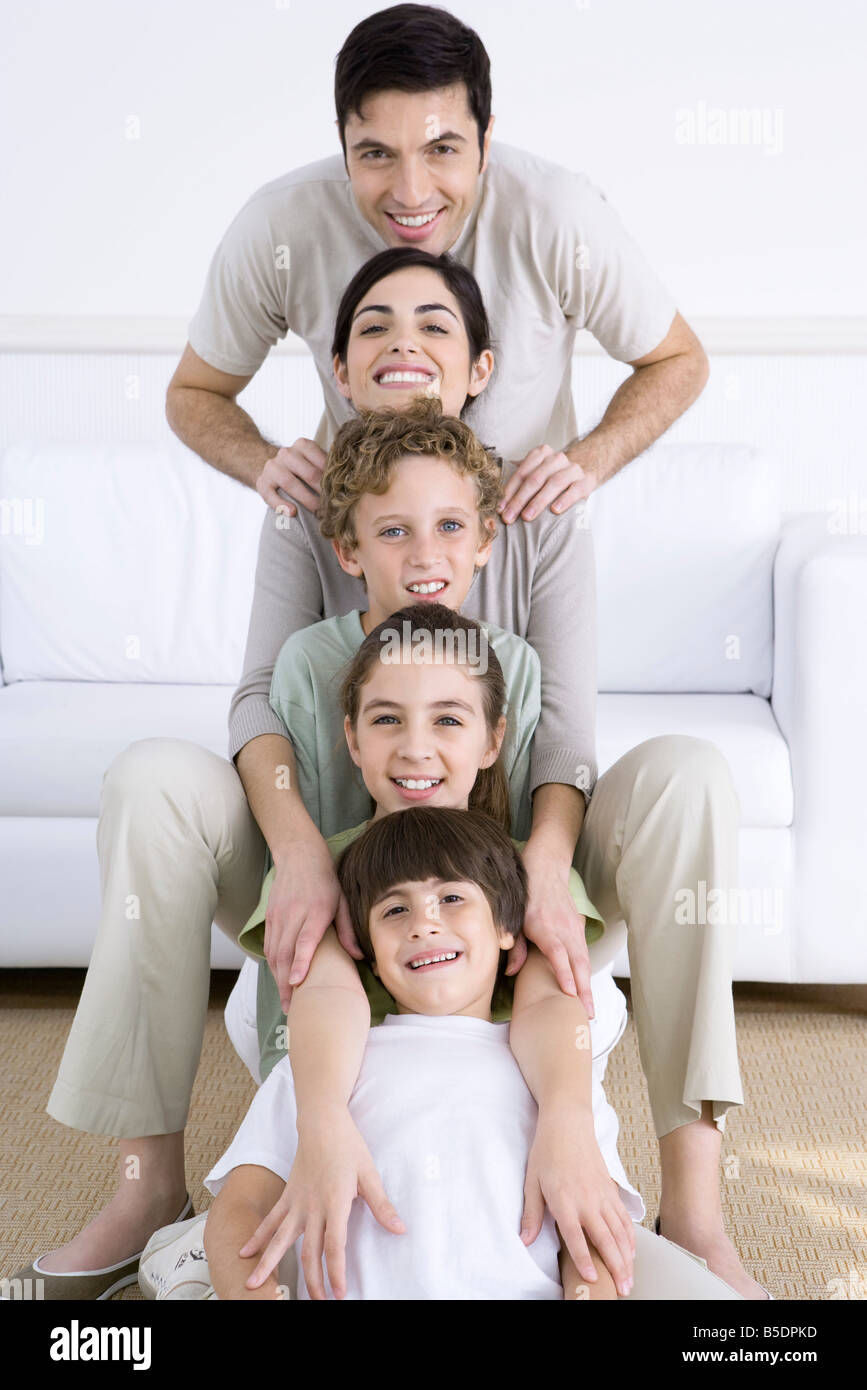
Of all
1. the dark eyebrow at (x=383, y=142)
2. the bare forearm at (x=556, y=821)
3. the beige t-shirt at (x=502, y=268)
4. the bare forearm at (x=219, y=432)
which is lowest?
the bare forearm at (x=556, y=821)

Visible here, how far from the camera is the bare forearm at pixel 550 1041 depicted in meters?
1.04

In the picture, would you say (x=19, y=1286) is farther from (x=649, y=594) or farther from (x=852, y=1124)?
(x=649, y=594)

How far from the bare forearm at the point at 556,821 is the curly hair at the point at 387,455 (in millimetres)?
276

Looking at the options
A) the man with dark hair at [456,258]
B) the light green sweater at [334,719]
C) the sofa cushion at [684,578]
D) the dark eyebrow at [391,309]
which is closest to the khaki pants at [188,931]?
the light green sweater at [334,719]

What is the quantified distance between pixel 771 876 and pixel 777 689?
31cm

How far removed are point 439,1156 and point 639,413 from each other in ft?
3.17

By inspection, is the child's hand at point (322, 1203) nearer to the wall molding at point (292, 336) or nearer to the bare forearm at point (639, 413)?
the bare forearm at point (639, 413)

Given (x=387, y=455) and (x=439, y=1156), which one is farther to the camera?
(x=387, y=455)

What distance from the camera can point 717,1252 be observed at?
3.86ft

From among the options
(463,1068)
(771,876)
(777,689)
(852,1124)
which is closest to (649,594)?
(777,689)

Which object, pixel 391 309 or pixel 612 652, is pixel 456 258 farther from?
pixel 612 652

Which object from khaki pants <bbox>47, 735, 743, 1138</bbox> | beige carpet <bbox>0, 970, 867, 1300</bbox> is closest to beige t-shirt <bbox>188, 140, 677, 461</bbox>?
khaki pants <bbox>47, 735, 743, 1138</bbox>

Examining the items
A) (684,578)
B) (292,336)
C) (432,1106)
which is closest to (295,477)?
(432,1106)

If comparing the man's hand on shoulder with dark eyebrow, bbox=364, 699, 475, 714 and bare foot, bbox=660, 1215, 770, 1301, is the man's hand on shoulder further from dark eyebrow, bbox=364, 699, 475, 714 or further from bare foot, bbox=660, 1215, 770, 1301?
bare foot, bbox=660, 1215, 770, 1301
